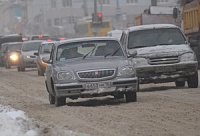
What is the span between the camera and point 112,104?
13086 mm

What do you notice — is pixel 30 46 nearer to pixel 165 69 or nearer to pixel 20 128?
pixel 165 69

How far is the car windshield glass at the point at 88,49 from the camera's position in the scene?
13.6 m

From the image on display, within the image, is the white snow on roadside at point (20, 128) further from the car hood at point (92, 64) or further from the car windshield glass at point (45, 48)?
the car windshield glass at point (45, 48)

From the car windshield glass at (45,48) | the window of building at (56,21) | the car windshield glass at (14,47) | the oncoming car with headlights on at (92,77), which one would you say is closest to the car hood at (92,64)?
the oncoming car with headlights on at (92,77)

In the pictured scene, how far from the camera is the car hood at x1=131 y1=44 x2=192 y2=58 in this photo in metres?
16.2

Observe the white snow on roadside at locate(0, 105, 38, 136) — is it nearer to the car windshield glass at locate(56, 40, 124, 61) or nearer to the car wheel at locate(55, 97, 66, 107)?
the car wheel at locate(55, 97, 66, 107)

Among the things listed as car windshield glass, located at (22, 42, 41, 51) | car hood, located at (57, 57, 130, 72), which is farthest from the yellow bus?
car hood, located at (57, 57, 130, 72)

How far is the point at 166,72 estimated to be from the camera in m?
16.2

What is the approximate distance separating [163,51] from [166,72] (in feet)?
1.62

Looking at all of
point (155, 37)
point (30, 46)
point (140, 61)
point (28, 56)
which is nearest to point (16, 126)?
point (140, 61)

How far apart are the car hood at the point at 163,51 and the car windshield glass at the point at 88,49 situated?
94.5 inches

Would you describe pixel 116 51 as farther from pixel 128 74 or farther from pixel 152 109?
pixel 152 109

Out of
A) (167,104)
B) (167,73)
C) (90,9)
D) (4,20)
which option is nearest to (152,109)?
(167,104)

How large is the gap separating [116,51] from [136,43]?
3.43 metres
